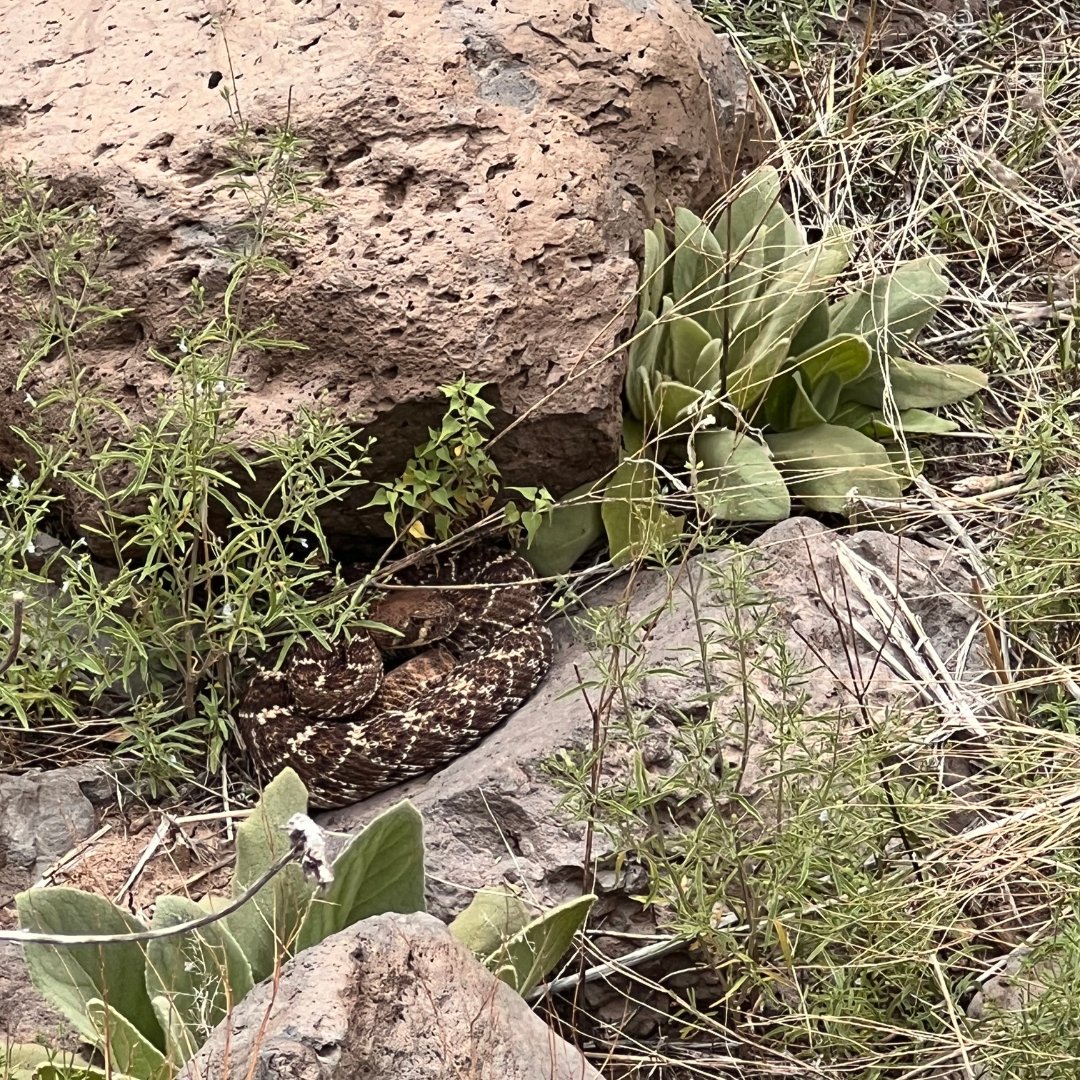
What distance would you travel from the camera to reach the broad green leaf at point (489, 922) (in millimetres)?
3211

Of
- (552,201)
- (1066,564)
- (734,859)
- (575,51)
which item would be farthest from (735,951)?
(575,51)

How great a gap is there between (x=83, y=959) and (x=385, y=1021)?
84 centimetres

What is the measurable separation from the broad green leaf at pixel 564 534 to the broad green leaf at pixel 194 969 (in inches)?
66.5

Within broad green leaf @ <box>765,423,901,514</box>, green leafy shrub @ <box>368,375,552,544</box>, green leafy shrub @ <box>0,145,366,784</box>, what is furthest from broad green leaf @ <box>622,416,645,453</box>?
green leafy shrub @ <box>0,145,366,784</box>

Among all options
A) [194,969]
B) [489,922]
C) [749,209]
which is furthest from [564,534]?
[194,969]

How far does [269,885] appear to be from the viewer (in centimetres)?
303

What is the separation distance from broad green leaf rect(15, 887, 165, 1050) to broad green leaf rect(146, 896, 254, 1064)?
0.08 metres

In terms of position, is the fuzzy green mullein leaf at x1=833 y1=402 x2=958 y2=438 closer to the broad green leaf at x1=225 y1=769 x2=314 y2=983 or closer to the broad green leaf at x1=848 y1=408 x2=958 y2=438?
the broad green leaf at x1=848 y1=408 x2=958 y2=438

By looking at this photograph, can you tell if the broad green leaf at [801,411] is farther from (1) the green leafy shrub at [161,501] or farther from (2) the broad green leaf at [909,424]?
(1) the green leafy shrub at [161,501]

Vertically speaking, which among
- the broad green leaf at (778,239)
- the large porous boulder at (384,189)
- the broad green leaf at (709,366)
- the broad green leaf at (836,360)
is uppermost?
the large porous boulder at (384,189)

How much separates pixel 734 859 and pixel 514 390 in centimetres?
164

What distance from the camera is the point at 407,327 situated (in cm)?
401

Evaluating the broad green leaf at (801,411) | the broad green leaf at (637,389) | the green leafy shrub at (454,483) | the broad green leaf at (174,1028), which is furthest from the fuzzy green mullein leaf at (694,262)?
the broad green leaf at (174,1028)

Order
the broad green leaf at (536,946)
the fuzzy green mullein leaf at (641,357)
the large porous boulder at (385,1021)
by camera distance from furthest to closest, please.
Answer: the fuzzy green mullein leaf at (641,357) → the broad green leaf at (536,946) → the large porous boulder at (385,1021)
